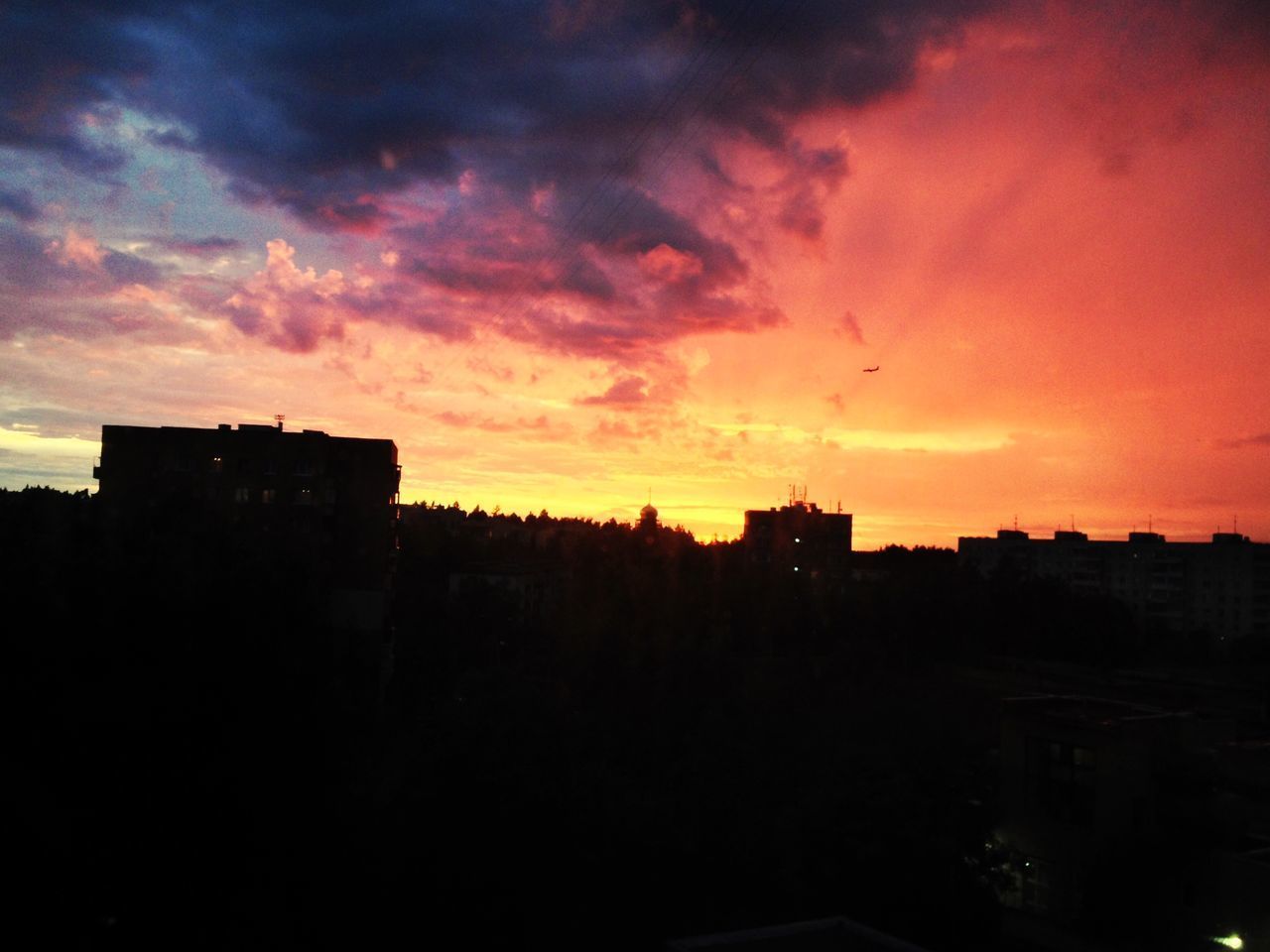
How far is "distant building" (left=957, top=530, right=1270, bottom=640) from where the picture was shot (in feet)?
205

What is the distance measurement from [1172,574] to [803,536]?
80.5ft

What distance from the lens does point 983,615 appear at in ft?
151

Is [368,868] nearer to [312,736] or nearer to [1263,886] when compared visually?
[312,736]

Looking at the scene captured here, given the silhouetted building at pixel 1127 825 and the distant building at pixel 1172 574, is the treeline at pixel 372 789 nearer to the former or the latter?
the silhouetted building at pixel 1127 825

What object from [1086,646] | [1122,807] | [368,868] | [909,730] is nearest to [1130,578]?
[1086,646]

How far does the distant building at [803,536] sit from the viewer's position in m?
72.7

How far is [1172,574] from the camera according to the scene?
65.5m

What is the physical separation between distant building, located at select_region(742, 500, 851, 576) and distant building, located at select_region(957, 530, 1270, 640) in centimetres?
1100

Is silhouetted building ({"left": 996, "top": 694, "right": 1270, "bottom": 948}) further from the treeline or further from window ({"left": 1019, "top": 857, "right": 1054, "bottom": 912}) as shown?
the treeline

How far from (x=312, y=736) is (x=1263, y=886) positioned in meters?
14.5

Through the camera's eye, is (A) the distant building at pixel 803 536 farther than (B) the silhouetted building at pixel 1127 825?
Yes

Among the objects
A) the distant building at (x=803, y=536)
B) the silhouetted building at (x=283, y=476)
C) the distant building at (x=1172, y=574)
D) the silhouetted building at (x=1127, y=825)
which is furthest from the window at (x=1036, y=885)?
the distant building at (x=803, y=536)

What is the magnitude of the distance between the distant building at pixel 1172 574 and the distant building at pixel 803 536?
1100 centimetres

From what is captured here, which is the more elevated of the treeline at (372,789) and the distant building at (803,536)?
the distant building at (803,536)
